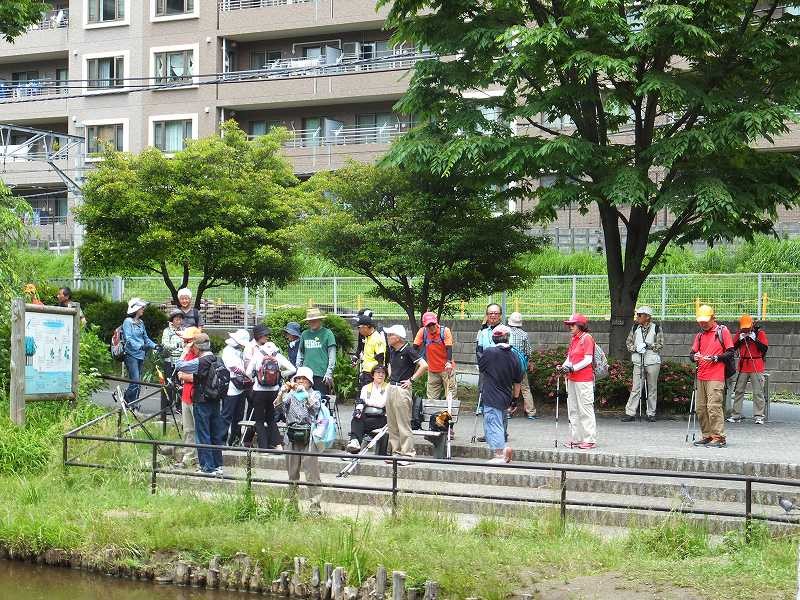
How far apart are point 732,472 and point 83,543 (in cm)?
783

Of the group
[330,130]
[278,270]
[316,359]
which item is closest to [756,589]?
[316,359]

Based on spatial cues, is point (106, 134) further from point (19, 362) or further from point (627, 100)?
Result: point (19, 362)

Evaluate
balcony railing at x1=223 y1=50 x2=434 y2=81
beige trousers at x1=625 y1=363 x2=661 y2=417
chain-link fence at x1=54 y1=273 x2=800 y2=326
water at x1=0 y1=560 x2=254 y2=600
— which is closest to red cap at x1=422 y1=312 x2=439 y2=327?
beige trousers at x1=625 y1=363 x2=661 y2=417

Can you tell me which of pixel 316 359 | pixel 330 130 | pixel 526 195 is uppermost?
pixel 330 130

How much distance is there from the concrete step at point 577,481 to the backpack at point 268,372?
1.28m

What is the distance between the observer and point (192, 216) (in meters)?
29.1

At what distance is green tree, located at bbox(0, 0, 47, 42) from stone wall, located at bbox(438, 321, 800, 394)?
1052 centimetres

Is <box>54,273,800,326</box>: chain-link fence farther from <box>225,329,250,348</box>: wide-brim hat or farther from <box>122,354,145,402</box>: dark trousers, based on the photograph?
<box>225,329,250,348</box>: wide-brim hat

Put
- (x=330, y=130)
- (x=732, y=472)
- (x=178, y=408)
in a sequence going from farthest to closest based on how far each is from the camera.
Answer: (x=330, y=130), (x=178, y=408), (x=732, y=472)

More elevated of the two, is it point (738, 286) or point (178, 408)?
point (738, 286)

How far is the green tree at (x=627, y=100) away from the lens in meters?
19.9

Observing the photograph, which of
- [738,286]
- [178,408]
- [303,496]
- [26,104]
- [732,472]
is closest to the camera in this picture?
[303,496]

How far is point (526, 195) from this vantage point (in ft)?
76.1

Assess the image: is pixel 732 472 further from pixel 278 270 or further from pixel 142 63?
pixel 142 63
